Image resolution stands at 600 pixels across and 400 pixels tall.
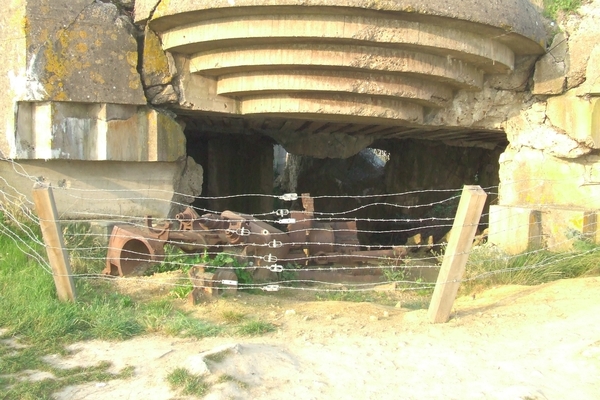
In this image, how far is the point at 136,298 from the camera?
164 inches

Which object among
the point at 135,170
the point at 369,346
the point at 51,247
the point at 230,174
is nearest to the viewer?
the point at 369,346

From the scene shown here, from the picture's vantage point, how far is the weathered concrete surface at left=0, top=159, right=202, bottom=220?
16.5ft

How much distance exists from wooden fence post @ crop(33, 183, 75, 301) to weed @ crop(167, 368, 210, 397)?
53.3 inches

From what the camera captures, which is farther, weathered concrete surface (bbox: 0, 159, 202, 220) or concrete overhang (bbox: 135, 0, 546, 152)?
weathered concrete surface (bbox: 0, 159, 202, 220)

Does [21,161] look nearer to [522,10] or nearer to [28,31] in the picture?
[28,31]

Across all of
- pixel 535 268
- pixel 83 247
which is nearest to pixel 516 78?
pixel 535 268

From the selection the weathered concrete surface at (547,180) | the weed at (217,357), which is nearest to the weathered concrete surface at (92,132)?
the weed at (217,357)

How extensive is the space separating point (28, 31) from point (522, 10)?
4307 millimetres

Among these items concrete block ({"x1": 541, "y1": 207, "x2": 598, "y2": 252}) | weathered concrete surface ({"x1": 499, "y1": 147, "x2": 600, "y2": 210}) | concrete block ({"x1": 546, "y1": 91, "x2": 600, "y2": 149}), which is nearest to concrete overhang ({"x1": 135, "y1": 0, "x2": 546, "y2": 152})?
concrete block ({"x1": 546, "y1": 91, "x2": 600, "y2": 149})

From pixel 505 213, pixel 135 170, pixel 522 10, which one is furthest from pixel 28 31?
pixel 505 213

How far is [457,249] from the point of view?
357cm

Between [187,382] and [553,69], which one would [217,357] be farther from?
[553,69]

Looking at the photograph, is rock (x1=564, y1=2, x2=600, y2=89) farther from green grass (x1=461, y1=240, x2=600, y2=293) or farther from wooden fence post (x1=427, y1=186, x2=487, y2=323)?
wooden fence post (x1=427, y1=186, x2=487, y2=323)

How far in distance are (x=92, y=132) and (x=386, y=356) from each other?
11.1ft
